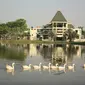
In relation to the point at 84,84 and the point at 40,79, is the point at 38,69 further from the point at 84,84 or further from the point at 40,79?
the point at 84,84

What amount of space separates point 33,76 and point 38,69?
156 inches

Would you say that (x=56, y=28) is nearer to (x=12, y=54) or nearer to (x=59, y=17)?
(x=59, y=17)

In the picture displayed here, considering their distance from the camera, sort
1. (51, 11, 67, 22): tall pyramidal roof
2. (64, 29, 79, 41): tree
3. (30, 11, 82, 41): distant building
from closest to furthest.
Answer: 1. (64, 29, 79, 41): tree
2. (30, 11, 82, 41): distant building
3. (51, 11, 67, 22): tall pyramidal roof

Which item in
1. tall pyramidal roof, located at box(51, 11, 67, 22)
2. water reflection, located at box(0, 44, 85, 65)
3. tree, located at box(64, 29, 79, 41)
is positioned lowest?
water reflection, located at box(0, 44, 85, 65)

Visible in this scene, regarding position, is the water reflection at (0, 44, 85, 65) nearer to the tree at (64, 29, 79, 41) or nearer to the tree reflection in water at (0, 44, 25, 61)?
the tree reflection in water at (0, 44, 25, 61)

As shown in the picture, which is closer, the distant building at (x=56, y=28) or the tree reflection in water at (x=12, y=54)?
the tree reflection in water at (x=12, y=54)

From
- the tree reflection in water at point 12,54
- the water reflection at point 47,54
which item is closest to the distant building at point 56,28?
the water reflection at point 47,54

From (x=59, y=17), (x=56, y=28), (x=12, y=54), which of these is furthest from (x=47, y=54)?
(x=59, y=17)

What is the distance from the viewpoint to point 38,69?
93.1 ft

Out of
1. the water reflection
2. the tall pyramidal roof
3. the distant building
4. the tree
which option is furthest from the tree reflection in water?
the tall pyramidal roof

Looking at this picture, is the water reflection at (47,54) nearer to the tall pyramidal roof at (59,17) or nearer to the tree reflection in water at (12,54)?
the tree reflection in water at (12,54)

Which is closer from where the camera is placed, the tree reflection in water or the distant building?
the tree reflection in water

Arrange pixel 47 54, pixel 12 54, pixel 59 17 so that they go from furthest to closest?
1. pixel 59 17
2. pixel 47 54
3. pixel 12 54

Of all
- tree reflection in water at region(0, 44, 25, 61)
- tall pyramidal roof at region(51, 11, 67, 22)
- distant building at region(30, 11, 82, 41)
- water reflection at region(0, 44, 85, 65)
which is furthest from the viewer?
tall pyramidal roof at region(51, 11, 67, 22)
